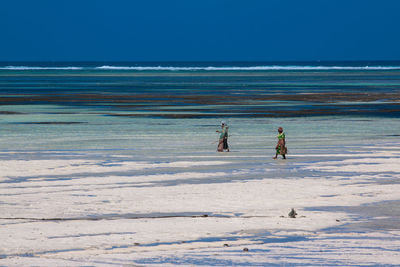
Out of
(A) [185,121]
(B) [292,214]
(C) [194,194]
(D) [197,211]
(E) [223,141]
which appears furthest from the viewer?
(A) [185,121]

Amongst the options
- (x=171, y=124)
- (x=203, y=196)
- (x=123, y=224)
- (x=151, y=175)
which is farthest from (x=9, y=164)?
(x=171, y=124)

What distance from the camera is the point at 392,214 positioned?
1362cm

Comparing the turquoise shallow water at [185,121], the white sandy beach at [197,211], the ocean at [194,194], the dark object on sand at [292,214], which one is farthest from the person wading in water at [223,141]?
the dark object on sand at [292,214]

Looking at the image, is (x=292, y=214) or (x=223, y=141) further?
(x=223, y=141)

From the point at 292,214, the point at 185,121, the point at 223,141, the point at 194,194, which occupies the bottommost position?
the point at 292,214

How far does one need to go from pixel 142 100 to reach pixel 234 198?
4262cm

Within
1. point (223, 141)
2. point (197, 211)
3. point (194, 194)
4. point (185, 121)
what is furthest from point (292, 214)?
point (185, 121)

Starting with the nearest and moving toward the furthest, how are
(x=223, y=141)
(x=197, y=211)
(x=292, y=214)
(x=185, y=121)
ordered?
(x=292, y=214) → (x=197, y=211) → (x=223, y=141) → (x=185, y=121)

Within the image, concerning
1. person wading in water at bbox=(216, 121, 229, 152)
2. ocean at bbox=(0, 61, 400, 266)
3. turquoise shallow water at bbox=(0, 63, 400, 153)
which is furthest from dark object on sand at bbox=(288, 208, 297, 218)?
turquoise shallow water at bbox=(0, 63, 400, 153)

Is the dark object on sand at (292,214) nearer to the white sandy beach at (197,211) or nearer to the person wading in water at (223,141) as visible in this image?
the white sandy beach at (197,211)

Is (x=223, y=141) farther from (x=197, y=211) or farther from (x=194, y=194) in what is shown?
(x=197, y=211)

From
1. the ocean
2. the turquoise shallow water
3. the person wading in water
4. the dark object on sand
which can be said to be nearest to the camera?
the ocean

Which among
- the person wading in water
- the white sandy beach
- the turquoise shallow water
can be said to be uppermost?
the turquoise shallow water

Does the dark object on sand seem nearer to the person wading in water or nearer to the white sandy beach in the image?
the white sandy beach
